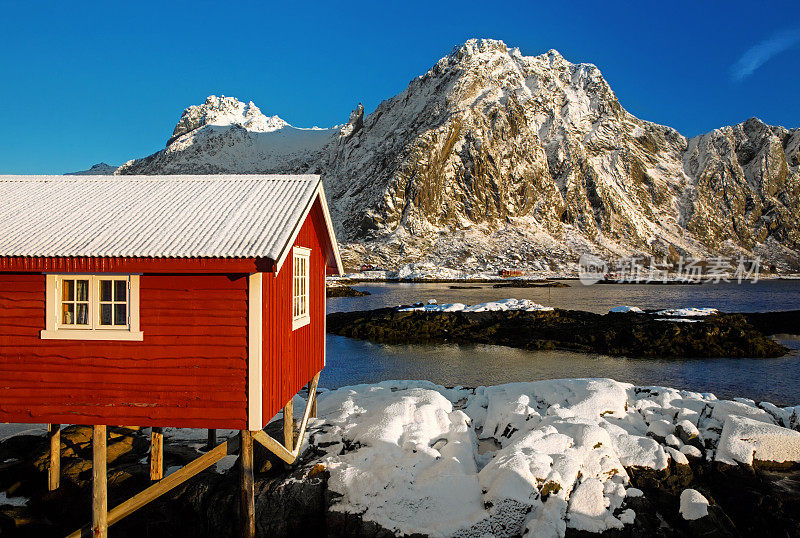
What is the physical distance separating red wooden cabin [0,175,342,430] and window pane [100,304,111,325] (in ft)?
0.05

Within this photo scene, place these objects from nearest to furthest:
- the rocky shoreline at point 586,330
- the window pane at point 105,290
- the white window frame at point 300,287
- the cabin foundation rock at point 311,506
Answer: the window pane at point 105,290
the cabin foundation rock at point 311,506
the white window frame at point 300,287
the rocky shoreline at point 586,330

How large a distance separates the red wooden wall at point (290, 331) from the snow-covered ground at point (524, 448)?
175cm

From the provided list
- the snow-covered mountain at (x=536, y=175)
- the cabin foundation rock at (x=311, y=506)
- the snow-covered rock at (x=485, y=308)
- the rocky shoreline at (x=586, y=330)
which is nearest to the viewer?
the cabin foundation rock at (x=311, y=506)

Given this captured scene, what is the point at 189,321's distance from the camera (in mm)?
7918

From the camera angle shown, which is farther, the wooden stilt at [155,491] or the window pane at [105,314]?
the wooden stilt at [155,491]

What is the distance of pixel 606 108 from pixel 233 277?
17138 centimetres

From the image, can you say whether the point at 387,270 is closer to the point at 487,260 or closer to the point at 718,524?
the point at 487,260

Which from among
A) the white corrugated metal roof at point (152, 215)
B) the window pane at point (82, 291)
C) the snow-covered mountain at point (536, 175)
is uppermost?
the snow-covered mountain at point (536, 175)

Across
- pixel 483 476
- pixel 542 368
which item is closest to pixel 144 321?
pixel 483 476

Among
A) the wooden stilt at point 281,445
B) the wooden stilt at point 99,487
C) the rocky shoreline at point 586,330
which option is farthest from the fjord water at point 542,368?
the wooden stilt at point 99,487

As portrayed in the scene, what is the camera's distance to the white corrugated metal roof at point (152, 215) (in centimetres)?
779

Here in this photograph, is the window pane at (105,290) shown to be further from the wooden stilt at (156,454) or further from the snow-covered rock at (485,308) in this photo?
the snow-covered rock at (485,308)

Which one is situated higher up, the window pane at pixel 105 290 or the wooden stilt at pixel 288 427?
the window pane at pixel 105 290

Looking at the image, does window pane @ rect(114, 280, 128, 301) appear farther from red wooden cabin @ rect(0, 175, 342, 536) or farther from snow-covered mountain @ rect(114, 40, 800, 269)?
snow-covered mountain @ rect(114, 40, 800, 269)
